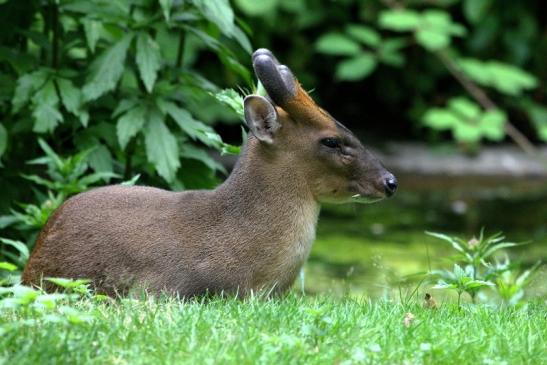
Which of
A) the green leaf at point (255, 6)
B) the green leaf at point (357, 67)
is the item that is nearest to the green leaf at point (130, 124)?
the green leaf at point (255, 6)

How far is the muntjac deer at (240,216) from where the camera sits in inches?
205

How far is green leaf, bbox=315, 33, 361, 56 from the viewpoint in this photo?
46.2 ft

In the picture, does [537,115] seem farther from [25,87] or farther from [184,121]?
[25,87]

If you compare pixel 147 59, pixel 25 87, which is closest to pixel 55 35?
pixel 25 87

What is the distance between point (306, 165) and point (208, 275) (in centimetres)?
75

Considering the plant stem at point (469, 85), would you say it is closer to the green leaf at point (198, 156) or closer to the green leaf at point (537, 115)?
the green leaf at point (537, 115)

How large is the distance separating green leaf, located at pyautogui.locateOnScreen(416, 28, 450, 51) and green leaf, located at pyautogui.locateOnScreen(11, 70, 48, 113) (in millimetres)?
7716

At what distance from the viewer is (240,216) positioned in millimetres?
5316

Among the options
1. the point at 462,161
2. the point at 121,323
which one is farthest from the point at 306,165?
the point at 462,161

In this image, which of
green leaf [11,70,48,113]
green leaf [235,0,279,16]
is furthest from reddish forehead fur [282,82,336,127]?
green leaf [235,0,279,16]

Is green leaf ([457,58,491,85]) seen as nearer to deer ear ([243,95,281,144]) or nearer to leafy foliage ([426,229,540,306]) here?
leafy foliage ([426,229,540,306])

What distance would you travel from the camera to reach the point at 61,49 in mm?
6902

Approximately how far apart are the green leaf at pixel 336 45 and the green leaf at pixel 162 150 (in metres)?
7.82

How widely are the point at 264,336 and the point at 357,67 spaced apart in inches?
401
